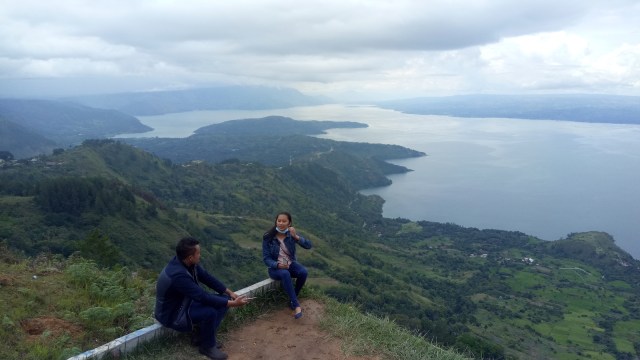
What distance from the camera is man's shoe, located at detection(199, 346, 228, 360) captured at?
5738 millimetres

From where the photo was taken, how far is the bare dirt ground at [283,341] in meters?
6.09

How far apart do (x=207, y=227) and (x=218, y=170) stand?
166ft

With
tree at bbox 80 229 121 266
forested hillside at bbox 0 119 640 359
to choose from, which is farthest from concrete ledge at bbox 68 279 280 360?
tree at bbox 80 229 121 266

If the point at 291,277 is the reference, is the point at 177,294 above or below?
above

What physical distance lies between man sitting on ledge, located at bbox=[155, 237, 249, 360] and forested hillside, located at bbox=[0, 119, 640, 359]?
1.29 metres

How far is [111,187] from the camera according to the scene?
52.8 metres

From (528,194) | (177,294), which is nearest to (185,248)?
(177,294)

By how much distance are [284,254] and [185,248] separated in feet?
7.17

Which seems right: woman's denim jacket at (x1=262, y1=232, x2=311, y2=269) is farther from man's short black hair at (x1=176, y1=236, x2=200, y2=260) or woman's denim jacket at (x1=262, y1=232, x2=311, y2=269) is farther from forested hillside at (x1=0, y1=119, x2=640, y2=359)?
forested hillside at (x1=0, y1=119, x2=640, y2=359)

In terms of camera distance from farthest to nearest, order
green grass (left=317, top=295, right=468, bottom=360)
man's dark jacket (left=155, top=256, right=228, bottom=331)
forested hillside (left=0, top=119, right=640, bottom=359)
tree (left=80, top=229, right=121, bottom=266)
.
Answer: forested hillside (left=0, top=119, right=640, bottom=359), tree (left=80, top=229, right=121, bottom=266), green grass (left=317, top=295, right=468, bottom=360), man's dark jacket (left=155, top=256, right=228, bottom=331)

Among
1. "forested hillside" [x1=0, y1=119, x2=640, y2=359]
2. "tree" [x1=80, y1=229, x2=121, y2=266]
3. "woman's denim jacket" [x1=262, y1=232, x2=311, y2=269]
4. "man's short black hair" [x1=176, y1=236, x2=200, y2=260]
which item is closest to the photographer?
"man's short black hair" [x1=176, y1=236, x2=200, y2=260]

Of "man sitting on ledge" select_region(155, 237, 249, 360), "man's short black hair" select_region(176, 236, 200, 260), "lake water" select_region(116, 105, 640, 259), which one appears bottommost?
"lake water" select_region(116, 105, 640, 259)

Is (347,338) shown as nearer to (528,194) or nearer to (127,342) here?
(127,342)

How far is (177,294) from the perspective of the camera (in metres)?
5.86
